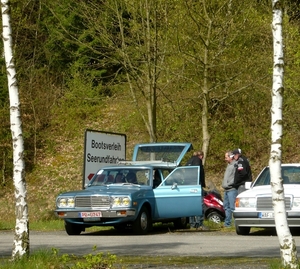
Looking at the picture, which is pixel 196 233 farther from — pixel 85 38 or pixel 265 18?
pixel 85 38

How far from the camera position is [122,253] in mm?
13820

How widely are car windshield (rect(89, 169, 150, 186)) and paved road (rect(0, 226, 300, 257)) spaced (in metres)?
1.25

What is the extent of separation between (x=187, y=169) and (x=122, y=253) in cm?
667

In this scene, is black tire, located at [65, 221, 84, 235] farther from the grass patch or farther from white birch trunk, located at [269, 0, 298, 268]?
white birch trunk, located at [269, 0, 298, 268]

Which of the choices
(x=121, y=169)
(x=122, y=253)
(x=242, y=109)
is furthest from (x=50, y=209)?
(x=122, y=253)

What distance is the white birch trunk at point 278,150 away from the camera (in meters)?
9.92

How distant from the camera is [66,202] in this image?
63.6ft

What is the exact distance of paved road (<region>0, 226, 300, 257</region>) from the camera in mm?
14047

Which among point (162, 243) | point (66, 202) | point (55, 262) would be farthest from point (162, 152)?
point (55, 262)

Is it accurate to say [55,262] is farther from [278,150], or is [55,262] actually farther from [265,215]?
[265,215]

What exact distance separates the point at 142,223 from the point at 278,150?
9.67m

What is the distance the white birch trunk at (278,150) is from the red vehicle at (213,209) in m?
13.6

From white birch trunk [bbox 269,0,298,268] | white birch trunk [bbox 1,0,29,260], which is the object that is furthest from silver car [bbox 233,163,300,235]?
white birch trunk [bbox 269,0,298,268]

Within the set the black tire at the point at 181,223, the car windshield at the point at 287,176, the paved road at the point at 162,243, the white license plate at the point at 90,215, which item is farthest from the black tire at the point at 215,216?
the white license plate at the point at 90,215
